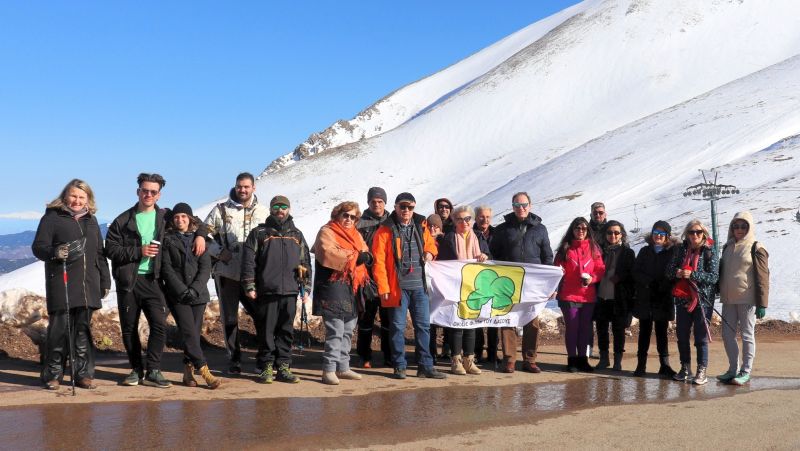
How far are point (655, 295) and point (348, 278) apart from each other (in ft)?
11.8

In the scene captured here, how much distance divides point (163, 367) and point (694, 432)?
556 centimetres

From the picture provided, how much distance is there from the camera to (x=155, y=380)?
7.71m

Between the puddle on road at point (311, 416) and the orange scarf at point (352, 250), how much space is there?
1340mm

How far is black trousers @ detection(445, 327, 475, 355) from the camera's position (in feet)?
29.9

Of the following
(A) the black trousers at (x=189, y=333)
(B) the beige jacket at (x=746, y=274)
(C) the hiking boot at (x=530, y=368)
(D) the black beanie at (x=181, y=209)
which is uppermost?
(D) the black beanie at (x=181, y=209)

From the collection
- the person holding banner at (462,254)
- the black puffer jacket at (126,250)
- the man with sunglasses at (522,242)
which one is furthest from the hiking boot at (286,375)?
the man with sunglasses at (522,242)

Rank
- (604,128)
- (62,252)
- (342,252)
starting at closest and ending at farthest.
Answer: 1. (62,252)
2. (342,252)
3. (604,128)

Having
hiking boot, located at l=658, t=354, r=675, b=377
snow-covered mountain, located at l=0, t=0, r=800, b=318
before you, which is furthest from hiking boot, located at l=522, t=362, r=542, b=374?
snow-covered mountain, located at l=0, t=0, r=800, b=318

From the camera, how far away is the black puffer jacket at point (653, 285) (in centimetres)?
902

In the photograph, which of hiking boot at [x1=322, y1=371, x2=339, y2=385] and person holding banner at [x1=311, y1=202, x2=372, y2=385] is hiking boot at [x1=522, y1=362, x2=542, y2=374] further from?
hiking boot at [x1=322, y1=371, x2=339, y2=385]

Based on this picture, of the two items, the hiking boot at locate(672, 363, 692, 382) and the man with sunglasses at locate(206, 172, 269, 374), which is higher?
the man with sunglasses at locate(206, 172, 269, 374)

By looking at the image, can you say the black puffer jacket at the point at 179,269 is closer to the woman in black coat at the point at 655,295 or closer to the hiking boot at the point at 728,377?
the woman in black coat at the point at 655,295

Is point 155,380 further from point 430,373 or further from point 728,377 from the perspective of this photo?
point 728,377

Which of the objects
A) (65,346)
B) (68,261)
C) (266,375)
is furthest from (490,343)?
(68,261)
